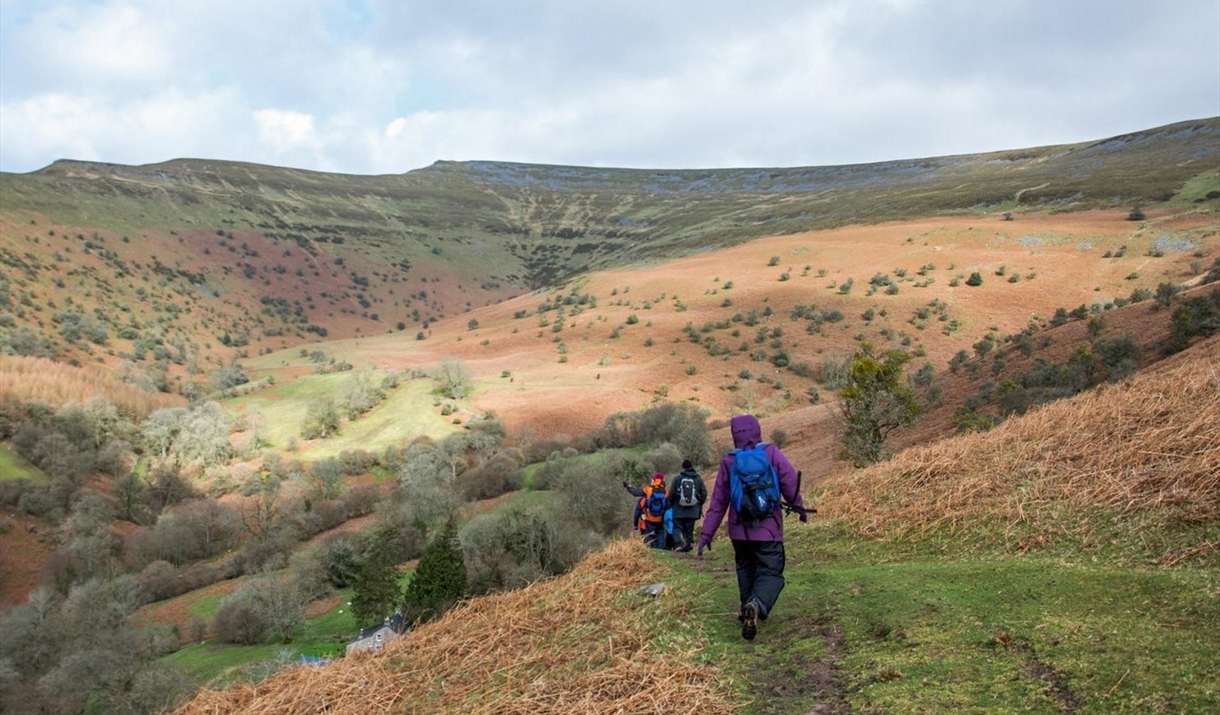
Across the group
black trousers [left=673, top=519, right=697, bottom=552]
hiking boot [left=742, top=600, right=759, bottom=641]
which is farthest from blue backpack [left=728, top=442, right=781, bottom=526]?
black trousers [left=673, top=519, right=697, bottom=552]

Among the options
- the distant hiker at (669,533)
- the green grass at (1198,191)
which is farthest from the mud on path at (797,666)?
the green grass at (1198,191)

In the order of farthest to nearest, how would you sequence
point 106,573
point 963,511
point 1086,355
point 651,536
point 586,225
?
point 586,225 → point 106,573 → point 1086,355 → point 651,536 → point 963,511

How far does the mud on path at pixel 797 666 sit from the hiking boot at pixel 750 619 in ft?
0.24

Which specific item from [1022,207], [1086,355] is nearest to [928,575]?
[1086,355]

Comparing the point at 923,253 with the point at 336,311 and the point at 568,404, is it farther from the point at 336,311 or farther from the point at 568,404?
the point at 336,311

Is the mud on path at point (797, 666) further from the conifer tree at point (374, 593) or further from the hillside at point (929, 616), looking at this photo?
the conifer tree at point (374, 593)

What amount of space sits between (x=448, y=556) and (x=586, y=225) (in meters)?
114

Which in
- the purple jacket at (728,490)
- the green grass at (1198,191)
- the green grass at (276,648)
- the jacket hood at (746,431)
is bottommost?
the green grass at (276,648)

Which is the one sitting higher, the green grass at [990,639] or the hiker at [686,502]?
the green grass at [990,639]

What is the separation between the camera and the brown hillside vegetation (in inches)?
231

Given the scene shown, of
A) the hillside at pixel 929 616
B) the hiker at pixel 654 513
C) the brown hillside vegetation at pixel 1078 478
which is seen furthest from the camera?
the hiker at pixel 654 513

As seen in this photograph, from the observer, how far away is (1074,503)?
653 cm

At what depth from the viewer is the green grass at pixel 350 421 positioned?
33.3m

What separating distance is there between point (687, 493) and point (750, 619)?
4.34 meters
